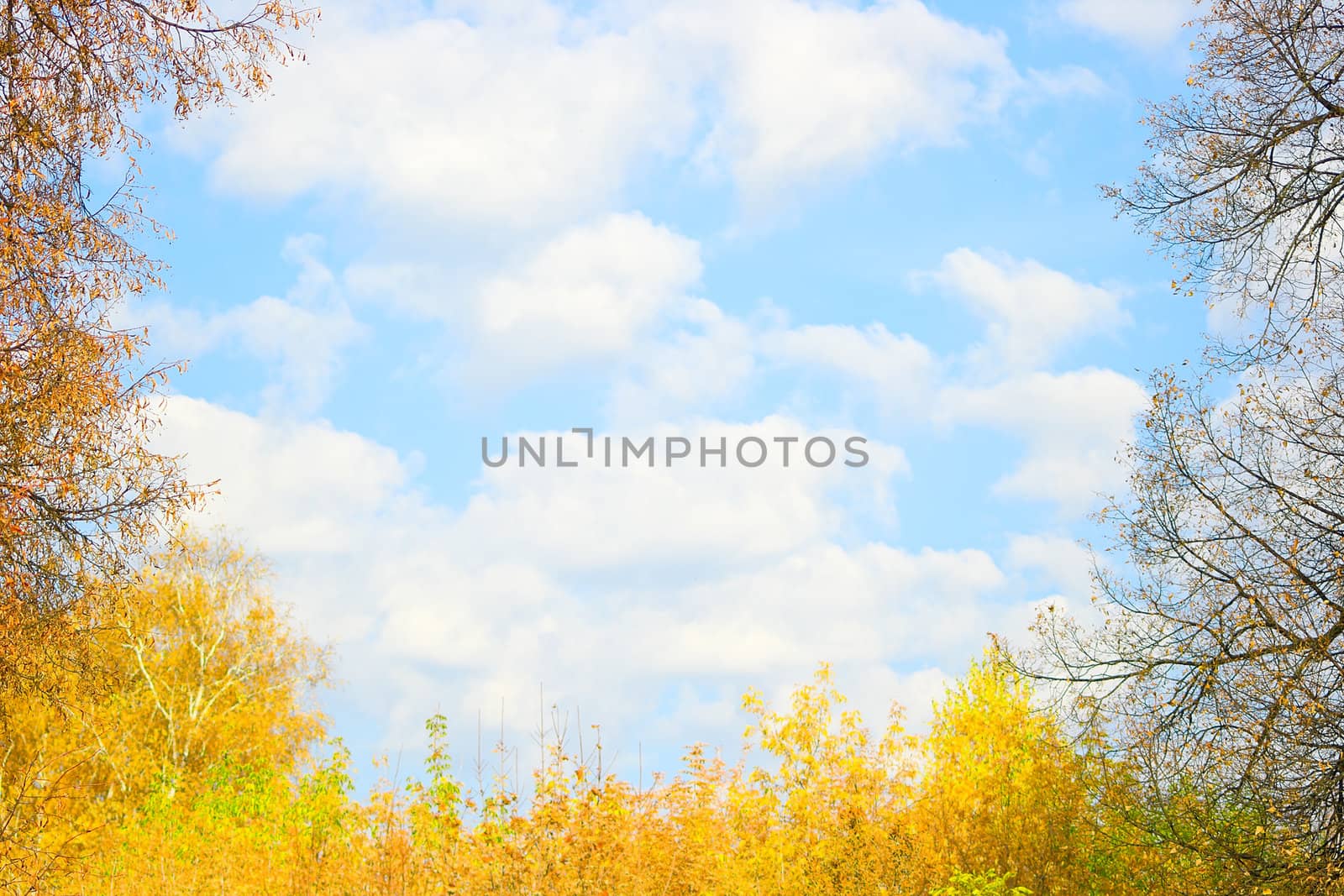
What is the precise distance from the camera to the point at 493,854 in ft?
37.6

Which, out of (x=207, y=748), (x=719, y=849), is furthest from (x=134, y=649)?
(x=719, y=849)

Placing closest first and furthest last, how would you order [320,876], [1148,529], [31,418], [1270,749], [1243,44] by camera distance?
[31,418], [1270,749], [1243,44], [1148,529], [320,876]

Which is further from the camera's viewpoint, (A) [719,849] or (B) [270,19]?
(A) [719,849]

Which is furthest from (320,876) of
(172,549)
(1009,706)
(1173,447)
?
(1173,447)

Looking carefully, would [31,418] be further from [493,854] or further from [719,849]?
[719,849]

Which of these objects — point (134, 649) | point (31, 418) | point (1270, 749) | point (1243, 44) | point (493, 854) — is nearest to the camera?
point (31, 418)

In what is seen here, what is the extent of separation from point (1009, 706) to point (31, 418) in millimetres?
10736

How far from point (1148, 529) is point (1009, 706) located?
403 centimetres

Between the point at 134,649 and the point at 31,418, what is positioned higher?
the point at 134,649

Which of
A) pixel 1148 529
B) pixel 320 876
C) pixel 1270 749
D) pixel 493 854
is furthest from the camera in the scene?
pixel 320 876

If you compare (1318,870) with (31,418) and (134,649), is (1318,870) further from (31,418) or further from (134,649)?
(134,649)

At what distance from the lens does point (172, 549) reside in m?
9.20

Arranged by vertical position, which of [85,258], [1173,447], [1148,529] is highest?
[85,258]

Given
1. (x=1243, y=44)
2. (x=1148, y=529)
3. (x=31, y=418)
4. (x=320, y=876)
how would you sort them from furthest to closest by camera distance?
(x=320, y=876) < (x=1148, y=529) < (x=1243, y=44) < (x=31, y=418)
